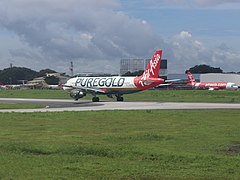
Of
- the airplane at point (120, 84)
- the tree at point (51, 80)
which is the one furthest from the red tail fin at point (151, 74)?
the tree at point (51, 80)

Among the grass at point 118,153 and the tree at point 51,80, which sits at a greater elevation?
the tree at point 51,80

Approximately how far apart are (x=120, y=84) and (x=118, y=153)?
52.7m

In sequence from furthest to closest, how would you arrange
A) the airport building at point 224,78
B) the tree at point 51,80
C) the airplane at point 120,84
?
the tree at point 51,80 → the airport building at point 224,78 → the airplane at point 120,84

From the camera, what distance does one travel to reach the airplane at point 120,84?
6650 cm

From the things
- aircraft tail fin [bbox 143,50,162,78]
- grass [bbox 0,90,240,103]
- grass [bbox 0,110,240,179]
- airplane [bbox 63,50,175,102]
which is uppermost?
aircraft tail fin [bbox 143,50,162,78]

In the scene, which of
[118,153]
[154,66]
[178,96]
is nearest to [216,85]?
[178,96]

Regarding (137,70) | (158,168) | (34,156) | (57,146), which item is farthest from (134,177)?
(137,70)

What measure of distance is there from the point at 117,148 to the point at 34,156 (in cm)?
301

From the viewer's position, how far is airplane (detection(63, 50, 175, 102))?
6650 centimetres

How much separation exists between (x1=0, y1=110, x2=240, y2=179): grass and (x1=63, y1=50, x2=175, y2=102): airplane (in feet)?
132

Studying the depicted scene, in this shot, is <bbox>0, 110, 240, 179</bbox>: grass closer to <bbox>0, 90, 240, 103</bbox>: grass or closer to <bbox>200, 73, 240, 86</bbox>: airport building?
<bbox>0, 90, 240, 103</bbox>: grass

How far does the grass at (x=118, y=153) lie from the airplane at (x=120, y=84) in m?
40.1

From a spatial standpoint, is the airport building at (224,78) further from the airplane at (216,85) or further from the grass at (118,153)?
the grass at (118,153)

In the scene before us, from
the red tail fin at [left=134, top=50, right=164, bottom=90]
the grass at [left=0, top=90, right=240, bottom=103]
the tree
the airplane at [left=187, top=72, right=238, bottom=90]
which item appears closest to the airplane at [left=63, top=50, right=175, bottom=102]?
the red tail fin at [left=134, top=50, right=164, bottom=90]
